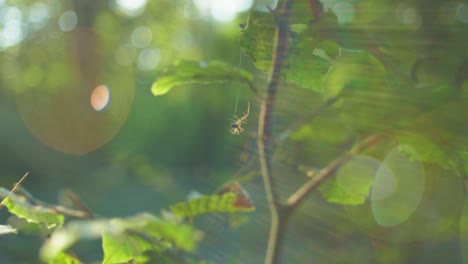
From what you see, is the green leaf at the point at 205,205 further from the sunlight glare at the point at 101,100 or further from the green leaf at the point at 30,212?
the sunlight glare at the point at 101,100

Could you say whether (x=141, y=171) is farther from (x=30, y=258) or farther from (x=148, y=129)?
(x=30, y=258)

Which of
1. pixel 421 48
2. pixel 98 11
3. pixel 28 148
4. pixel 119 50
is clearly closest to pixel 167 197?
pixel 28 148

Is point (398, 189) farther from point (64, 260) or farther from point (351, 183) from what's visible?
point (64, 260)

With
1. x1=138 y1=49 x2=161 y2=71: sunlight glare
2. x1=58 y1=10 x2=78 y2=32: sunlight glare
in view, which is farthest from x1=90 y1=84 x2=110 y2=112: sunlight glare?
x1=58 y1=10 x2=78 y2=32: sunlight glare

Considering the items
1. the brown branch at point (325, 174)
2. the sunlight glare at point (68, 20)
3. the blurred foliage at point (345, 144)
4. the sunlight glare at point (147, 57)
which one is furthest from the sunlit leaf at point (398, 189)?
the sunlight glare at point (68, 20)

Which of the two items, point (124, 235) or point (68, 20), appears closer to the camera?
point (124, 235)

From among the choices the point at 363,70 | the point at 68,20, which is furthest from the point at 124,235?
the point at 68,20
